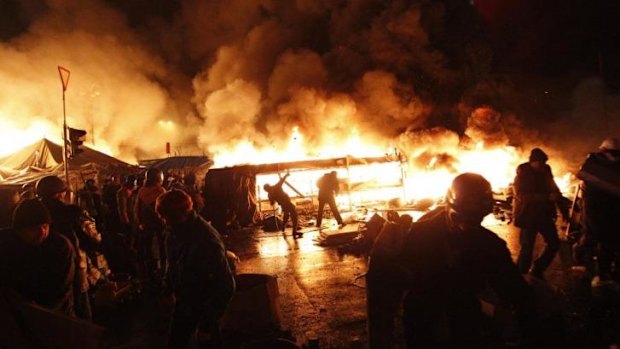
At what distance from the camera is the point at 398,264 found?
8.36 ft

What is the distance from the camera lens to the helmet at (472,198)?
233cm

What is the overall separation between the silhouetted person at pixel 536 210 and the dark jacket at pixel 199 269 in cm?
457

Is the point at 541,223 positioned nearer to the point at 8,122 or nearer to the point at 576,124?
the point at 576,124

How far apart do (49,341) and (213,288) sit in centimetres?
118

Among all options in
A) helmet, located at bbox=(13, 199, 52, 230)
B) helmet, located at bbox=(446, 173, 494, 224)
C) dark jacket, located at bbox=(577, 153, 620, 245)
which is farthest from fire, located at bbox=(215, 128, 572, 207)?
helmet, located at bbox=(446, 173, 494, 224)

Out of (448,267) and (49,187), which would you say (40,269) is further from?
(448,267)

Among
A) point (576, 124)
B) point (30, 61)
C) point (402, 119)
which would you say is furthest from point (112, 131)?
point (576, 124)

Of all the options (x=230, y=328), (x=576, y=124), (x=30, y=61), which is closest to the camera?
(x=230, y=328)

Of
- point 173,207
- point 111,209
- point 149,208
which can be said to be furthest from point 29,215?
point 111,209

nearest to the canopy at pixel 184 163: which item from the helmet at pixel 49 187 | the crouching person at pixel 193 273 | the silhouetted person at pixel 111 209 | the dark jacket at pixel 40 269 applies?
the silhouetted person at pixel 111 209

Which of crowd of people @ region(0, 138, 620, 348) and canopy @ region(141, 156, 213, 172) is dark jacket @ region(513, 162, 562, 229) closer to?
crowd of people @ region(0, 138, 620, 348)

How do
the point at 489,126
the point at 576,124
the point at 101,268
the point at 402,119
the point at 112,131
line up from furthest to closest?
1. the point at 112,131
2. the point at 576,124
3. the point at 402,119
4. the point at 489,126
5. the point at 101,268

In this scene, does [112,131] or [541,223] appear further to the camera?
[112,131]

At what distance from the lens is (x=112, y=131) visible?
36125mm
